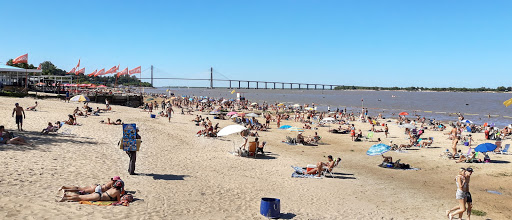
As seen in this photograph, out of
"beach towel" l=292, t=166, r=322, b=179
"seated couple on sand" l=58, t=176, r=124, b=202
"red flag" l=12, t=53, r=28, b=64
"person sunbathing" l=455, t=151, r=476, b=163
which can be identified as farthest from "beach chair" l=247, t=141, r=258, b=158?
"red flag" l=12, t=53, r=28, b=64

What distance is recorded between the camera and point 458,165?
1435 centimetres

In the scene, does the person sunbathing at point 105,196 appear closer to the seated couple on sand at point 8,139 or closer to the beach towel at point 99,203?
the beach towel at point 99,203

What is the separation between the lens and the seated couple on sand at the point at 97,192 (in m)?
6.81

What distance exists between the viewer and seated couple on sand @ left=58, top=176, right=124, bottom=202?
6812 mm

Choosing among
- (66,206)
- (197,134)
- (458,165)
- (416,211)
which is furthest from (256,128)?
(66,206)

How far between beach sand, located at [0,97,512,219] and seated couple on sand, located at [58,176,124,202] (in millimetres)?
280

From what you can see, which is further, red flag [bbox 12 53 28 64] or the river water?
Result: the river water

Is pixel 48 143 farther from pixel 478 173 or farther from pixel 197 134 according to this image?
pixel 478 173

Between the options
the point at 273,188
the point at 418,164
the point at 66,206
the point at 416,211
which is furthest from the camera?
the point at 418,164

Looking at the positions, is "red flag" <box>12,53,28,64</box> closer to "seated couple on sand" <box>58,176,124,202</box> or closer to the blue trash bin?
"seated couple on sand" <box>58,176,124,202</box>

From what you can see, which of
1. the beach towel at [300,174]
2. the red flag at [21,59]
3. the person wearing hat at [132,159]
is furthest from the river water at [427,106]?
the red flag at [21,59]

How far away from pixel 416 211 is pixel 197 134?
13.2 meters

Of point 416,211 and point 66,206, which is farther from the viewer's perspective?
point 416,211

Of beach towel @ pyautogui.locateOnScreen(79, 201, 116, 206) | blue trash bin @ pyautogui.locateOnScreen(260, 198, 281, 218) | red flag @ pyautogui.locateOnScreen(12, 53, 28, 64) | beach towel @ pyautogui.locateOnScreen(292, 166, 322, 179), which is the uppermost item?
red flag @ pyautogui.locateOnScreen(12, 53, 28, 64)
